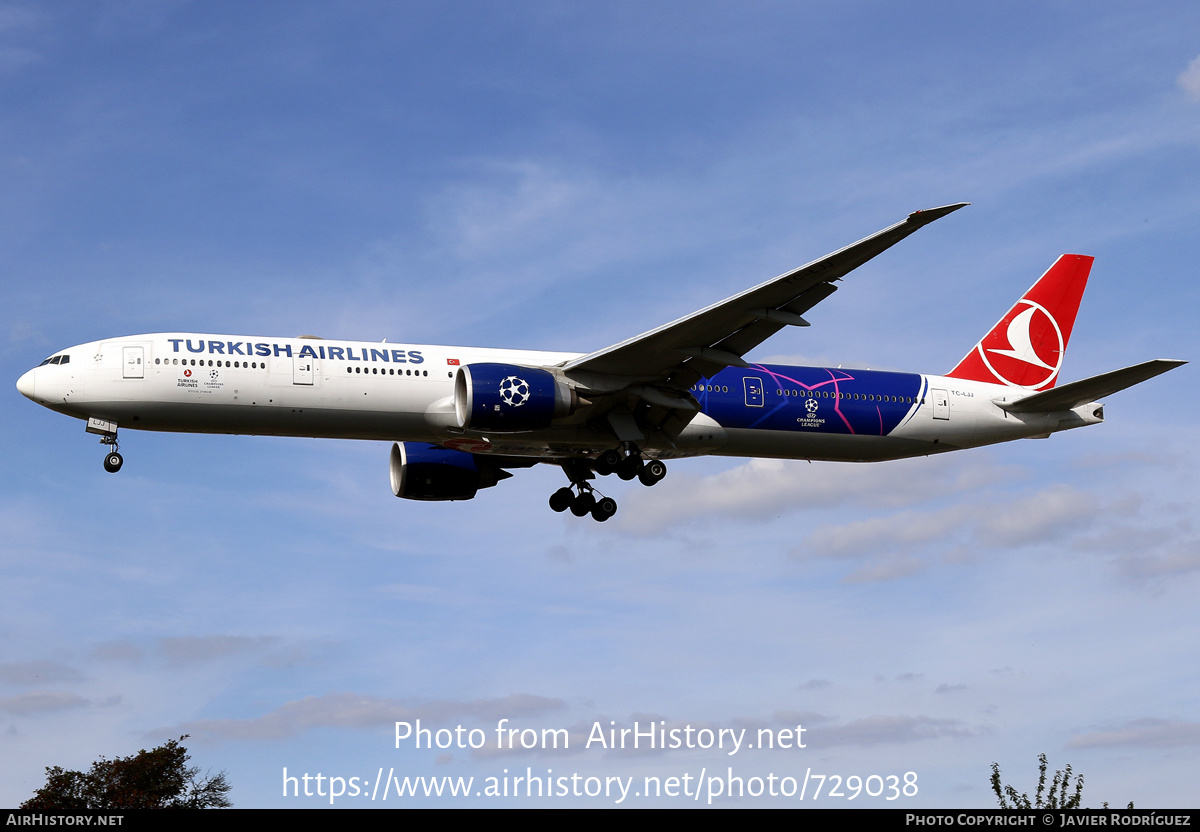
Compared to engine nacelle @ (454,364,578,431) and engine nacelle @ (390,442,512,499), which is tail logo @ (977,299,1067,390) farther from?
engine nacelle @ (390,442,512,499)

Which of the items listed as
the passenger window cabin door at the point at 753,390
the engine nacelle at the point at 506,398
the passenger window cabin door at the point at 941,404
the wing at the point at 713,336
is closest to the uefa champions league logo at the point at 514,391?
the engine nacelle at the point at 506,398

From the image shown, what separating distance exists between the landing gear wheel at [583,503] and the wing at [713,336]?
5517 millimetres

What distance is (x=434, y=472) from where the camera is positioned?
38062mm

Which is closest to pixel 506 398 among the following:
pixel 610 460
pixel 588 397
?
pixel 588 397

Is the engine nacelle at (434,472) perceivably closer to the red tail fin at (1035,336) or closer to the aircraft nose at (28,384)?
the aircraft nose at (28,384)

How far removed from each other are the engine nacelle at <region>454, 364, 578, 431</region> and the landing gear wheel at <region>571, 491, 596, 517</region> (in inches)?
239

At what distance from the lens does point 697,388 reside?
34.3 m

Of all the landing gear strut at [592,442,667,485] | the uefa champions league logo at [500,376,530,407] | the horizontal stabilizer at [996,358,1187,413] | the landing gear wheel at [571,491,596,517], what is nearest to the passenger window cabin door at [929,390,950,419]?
the horizontal stabilizer at [996,358,1187,413]

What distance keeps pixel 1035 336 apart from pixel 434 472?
19.2 metres

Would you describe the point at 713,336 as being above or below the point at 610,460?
above

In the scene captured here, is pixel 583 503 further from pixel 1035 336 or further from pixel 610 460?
pixel 1035 336

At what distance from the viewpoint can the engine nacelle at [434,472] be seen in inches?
1495
